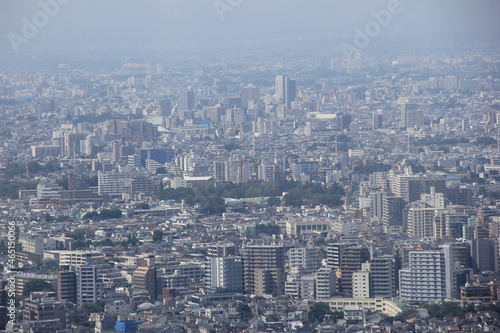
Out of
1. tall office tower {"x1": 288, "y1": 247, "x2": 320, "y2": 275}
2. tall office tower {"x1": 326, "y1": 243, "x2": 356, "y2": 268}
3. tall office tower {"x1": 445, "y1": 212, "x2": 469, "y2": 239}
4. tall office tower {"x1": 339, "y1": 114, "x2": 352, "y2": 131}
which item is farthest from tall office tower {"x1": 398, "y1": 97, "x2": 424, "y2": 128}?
tall office tower {"x1": 326, "y1": 243, "x2": 356, "y2": 268}

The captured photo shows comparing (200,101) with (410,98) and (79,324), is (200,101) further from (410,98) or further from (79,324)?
(79,324)

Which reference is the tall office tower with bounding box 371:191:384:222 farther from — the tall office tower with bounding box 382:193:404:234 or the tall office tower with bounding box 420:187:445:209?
the tall office tower with bounding box 420:187:445:209

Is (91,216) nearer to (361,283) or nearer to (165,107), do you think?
(361,283)

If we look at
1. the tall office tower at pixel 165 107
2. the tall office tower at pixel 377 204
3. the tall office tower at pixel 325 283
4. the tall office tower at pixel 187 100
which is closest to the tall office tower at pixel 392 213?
the tall office tower at pixel 377 204

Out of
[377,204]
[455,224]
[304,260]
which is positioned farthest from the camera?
[377,204]

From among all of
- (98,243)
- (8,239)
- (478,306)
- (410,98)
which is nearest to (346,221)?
(98,243)

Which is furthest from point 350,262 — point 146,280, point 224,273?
point 146,280
